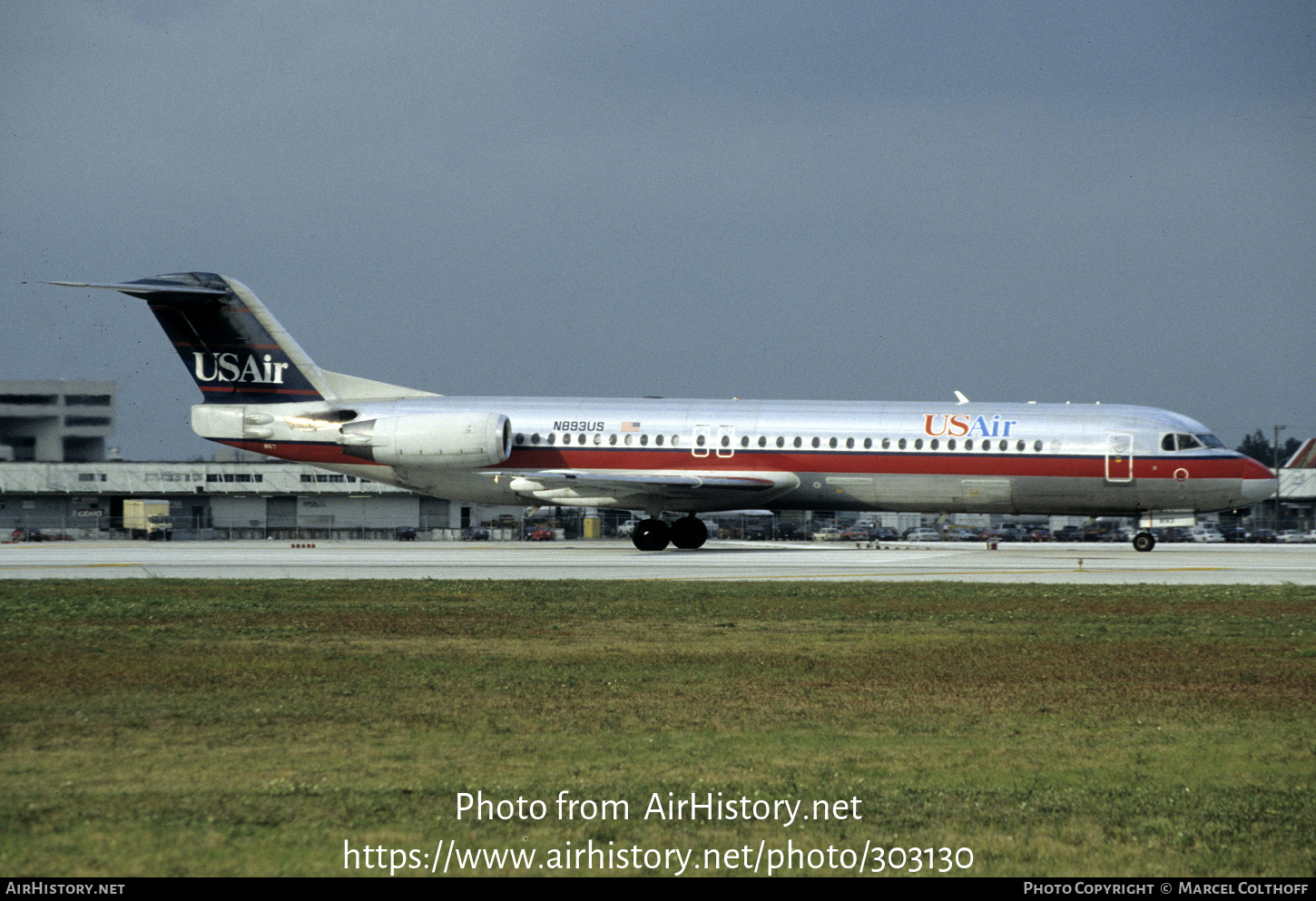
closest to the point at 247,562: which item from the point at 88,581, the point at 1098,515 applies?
the point at 88,581

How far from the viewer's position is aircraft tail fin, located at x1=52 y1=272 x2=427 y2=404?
1426 inches

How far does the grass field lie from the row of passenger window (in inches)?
657

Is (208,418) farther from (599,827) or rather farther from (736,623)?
(599,827)

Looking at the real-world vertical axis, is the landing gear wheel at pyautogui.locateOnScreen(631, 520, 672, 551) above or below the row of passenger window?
below

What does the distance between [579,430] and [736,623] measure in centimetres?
1965

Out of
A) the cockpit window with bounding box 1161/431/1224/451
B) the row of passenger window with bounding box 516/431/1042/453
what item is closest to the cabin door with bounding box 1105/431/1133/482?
the cockpit window with bounding box 1161/431/1224/451

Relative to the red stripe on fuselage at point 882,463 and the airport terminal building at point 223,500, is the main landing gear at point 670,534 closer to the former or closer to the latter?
the red stripe on fuselage at point 882,463

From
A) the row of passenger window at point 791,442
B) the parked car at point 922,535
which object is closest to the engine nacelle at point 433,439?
the row of passenger window at point 791,442

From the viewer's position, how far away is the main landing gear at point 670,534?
3547cm

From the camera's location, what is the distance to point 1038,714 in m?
10.1

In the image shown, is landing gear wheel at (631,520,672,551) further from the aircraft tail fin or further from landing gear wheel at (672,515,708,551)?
the aircraft tail fin

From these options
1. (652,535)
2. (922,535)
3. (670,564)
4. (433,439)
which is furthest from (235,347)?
(922,535)

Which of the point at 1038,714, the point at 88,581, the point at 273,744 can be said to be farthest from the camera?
the point at 88,581

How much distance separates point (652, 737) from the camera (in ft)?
29.6
